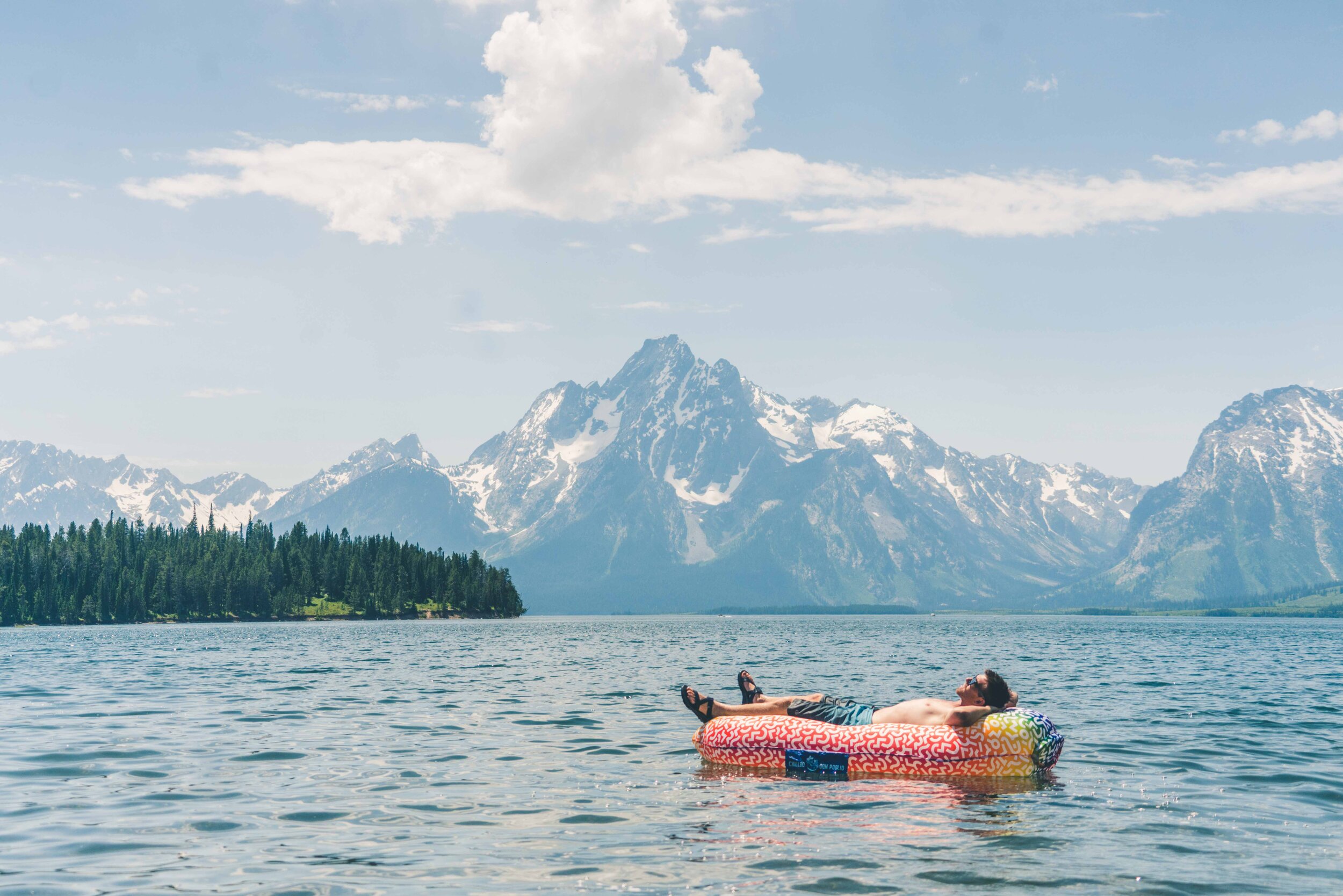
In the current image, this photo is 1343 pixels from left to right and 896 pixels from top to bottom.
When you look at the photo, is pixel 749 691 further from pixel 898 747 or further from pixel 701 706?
pixel 898 747

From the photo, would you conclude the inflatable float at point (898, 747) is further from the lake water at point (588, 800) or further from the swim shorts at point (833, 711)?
the lake water at point (588, 800)

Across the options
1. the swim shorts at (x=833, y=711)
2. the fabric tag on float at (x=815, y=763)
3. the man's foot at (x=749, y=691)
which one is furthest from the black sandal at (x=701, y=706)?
the fabric tag on float at (x=815, y=763)

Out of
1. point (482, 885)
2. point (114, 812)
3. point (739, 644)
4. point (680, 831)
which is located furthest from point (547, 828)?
point (739, 644)

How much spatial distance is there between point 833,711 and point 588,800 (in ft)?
25.0

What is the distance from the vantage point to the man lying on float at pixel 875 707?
77.1 feet

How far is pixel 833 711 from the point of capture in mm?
24922

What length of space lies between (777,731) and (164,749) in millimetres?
15445

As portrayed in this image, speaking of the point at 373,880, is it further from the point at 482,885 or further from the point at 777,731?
the point at 777,731

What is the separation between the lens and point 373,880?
1363cm

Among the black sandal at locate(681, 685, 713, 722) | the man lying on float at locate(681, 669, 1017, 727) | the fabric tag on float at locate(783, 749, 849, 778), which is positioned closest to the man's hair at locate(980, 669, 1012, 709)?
the man lying on float at locate(681, 669, 1017, 727)

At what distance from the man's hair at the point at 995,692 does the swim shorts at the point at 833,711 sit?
2.78 metres

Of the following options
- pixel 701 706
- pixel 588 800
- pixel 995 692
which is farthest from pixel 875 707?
pixel 588 800

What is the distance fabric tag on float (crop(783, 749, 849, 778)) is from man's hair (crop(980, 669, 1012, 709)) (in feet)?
11.5

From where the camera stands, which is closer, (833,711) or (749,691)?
(833,711)
